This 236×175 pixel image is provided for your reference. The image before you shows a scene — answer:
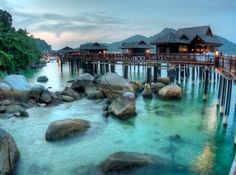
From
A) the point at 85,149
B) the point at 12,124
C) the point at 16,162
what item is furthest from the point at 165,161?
the point at 12,124

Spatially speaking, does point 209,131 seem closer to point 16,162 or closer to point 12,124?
point 16,162

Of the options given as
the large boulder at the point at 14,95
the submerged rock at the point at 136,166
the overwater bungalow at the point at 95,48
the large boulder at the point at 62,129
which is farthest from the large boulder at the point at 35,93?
the overwater bungalow at the point at 95,48

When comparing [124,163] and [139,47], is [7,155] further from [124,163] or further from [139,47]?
[139,47]

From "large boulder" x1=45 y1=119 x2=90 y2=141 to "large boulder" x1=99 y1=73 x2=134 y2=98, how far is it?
33.5 feet

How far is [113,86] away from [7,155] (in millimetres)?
16094

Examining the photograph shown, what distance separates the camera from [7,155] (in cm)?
1247

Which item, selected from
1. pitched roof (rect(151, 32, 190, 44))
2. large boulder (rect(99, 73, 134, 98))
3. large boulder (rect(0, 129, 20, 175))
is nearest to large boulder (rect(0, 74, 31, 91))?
large boulder (rect(99, 73, 134, 98))

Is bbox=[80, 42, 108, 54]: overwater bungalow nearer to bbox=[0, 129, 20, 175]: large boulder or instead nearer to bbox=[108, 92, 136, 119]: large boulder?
bbox=[108, 92, 136, 119]: large boulder

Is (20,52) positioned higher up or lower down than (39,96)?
higher up

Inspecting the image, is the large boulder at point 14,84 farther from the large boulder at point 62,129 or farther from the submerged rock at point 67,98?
the large boulder at point 62,129

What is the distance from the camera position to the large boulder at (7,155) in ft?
39.1

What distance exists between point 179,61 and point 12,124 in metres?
18.9

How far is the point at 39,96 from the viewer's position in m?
26.5

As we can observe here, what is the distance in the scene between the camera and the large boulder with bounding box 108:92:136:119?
21.3m
